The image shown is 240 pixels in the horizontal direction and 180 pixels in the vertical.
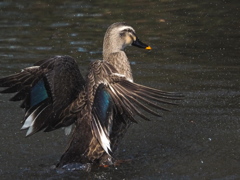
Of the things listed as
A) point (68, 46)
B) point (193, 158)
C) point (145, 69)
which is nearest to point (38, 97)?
point (193, 158)

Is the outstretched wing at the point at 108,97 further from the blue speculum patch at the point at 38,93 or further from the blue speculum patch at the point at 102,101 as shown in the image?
the blue speculum patch at the point at 38,93

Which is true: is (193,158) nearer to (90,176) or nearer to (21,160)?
(90,176)

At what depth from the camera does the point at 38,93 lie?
6.62 m

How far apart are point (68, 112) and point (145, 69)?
3.43 metres

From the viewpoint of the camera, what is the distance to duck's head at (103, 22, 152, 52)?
7.35m

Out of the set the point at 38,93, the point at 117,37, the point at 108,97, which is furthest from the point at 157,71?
the point at 108,97

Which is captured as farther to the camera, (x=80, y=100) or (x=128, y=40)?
(x=128, y=40)

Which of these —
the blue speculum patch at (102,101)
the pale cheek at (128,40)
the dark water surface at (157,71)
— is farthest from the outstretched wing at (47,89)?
the pale cheek at (128,40)

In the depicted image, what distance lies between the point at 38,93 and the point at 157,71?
11.4 feet

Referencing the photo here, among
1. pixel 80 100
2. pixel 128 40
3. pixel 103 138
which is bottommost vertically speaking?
pixel 103 138

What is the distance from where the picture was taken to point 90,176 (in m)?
6.61

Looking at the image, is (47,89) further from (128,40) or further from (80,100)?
(128,40)

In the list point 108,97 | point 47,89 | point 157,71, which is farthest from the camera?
point 157,71

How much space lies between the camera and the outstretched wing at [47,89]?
642cm
